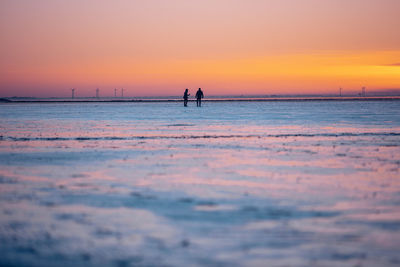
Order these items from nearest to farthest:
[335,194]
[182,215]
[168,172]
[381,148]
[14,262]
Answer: [14,262], [182,215], [335,194], [168,172], [381,148]

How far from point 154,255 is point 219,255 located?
1.61 ft

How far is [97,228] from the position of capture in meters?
3.86

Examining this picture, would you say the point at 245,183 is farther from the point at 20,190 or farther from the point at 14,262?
the point at 14,262

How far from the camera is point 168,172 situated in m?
6.72

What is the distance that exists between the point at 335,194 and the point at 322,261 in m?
2.21

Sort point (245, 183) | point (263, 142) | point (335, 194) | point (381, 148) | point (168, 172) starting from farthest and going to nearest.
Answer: point (263, 142), point (381, 148), point (168, 172), point (245, 183), point (335, 194)

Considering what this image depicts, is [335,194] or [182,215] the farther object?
[335,194]

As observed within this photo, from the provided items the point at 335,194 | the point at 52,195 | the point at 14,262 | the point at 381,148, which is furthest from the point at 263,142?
the point at 14,262

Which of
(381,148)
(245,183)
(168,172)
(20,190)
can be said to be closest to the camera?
(20,190)

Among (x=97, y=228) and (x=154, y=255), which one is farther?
(x=97, y=228)

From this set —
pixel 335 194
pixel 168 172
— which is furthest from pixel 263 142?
pixel 335 194

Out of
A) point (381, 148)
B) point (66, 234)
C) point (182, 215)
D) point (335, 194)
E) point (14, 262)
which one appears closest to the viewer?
point (14, 262)

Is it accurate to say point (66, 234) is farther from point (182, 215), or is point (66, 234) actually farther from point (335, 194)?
point (335, 194)

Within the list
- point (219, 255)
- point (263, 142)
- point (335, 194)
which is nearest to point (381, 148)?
point (263, 142)
